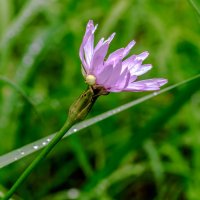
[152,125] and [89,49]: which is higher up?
[89,49]

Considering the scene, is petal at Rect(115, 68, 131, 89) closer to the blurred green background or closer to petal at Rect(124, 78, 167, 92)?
petal at Rect(124, 78, 167, 92)

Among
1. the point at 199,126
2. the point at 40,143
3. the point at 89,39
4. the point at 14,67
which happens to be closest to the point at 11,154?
the point at 40,143

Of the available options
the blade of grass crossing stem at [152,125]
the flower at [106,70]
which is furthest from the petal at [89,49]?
the blade of grass crossing stem at [152,125]

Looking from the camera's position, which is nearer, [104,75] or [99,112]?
[104,75]

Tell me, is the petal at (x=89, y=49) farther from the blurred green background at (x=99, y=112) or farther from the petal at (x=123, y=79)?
the blurred green background at (x=99, y=112)

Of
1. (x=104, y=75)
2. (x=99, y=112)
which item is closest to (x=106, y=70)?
(x=104, y=75)

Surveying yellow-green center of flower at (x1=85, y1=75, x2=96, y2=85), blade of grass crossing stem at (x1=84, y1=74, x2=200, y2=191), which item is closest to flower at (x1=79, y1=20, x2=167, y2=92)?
yellow-green center of flower at (x1=85, y1=75, x2=96, y2=85)

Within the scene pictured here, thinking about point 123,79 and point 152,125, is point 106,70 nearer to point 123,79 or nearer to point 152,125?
point 123,79

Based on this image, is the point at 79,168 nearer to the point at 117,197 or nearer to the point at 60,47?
the point at 117,197
